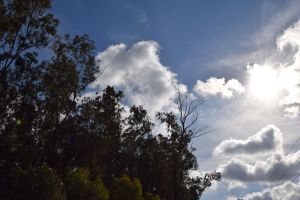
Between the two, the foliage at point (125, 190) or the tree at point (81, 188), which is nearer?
the tree at point (81, 188)

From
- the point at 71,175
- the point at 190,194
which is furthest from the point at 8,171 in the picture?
the point at 190,194

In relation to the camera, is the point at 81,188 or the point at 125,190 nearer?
the point at 81,188

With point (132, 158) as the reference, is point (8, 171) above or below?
below

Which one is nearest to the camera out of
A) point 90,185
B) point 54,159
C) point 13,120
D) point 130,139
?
point 90,185

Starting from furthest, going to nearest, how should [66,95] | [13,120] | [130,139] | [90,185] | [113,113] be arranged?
[130,139] < [113,113] < [66,95] < [13,120] < [90,185]

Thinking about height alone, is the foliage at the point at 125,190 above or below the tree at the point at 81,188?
above

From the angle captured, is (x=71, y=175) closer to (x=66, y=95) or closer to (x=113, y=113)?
(x=66, y=95)

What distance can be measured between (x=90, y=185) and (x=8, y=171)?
10888 millimetres

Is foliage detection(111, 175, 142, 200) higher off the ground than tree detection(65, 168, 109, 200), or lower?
higher

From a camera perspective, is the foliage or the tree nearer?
the tree

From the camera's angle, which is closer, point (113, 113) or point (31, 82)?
point (31, 82)

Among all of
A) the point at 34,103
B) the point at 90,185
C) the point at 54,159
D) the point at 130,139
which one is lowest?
the point at 90,185

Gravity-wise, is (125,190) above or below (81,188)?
above

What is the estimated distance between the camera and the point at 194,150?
4691 cm
